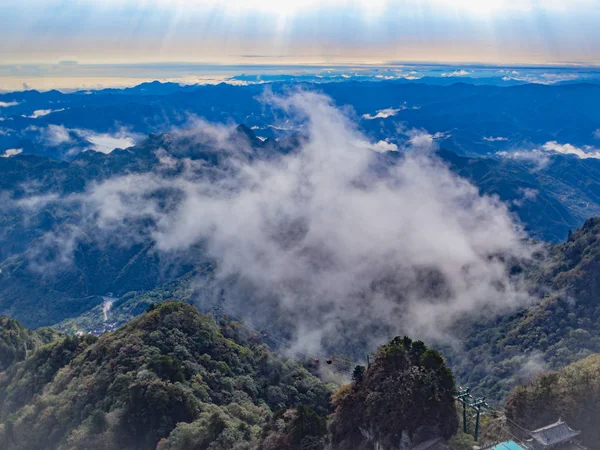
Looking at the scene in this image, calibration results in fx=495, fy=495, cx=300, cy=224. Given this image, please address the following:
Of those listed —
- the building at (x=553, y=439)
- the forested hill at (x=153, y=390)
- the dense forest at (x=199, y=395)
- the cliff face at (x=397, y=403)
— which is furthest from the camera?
the forested hill at (x=153, y=390)

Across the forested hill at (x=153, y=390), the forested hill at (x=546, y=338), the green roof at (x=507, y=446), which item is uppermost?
the green roof at (x=507, y=446)

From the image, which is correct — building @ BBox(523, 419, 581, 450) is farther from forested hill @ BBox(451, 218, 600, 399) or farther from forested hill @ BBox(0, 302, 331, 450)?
forested hill @ BBox(451, 218, 600, 399)

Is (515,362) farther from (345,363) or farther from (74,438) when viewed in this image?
(74,438)

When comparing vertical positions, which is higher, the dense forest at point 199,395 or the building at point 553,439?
the building at point 553,439

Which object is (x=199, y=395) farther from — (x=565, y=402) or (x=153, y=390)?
(x=565, y=402)

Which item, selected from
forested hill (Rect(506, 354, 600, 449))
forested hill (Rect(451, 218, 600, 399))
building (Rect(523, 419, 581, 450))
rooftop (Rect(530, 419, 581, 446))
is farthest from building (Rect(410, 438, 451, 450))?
forested hill (Rect(451, 218, 600, 399))

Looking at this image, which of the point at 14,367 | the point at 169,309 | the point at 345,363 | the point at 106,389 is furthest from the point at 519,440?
the point at 14,367

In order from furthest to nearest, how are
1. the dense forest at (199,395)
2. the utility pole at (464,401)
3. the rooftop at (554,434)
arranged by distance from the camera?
the utility pole at (464,401), the dense forest at (199,395), the rooftop at (554,434)

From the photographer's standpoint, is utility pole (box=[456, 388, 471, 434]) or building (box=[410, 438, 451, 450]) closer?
building (box=[410, 438, 451, 450])

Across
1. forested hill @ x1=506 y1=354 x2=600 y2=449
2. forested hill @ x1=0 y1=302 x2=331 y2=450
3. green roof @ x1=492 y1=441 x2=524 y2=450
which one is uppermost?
green roof @ x1=492 y1=441 x2=524 y2=450

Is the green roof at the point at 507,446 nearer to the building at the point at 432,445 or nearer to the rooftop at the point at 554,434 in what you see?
the rooftop at the point at 554,434

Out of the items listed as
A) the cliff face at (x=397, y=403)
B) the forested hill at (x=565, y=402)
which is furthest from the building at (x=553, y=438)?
the cliff face at (x=397, y=403)

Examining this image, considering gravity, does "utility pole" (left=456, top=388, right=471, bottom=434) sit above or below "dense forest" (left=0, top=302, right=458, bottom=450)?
above
